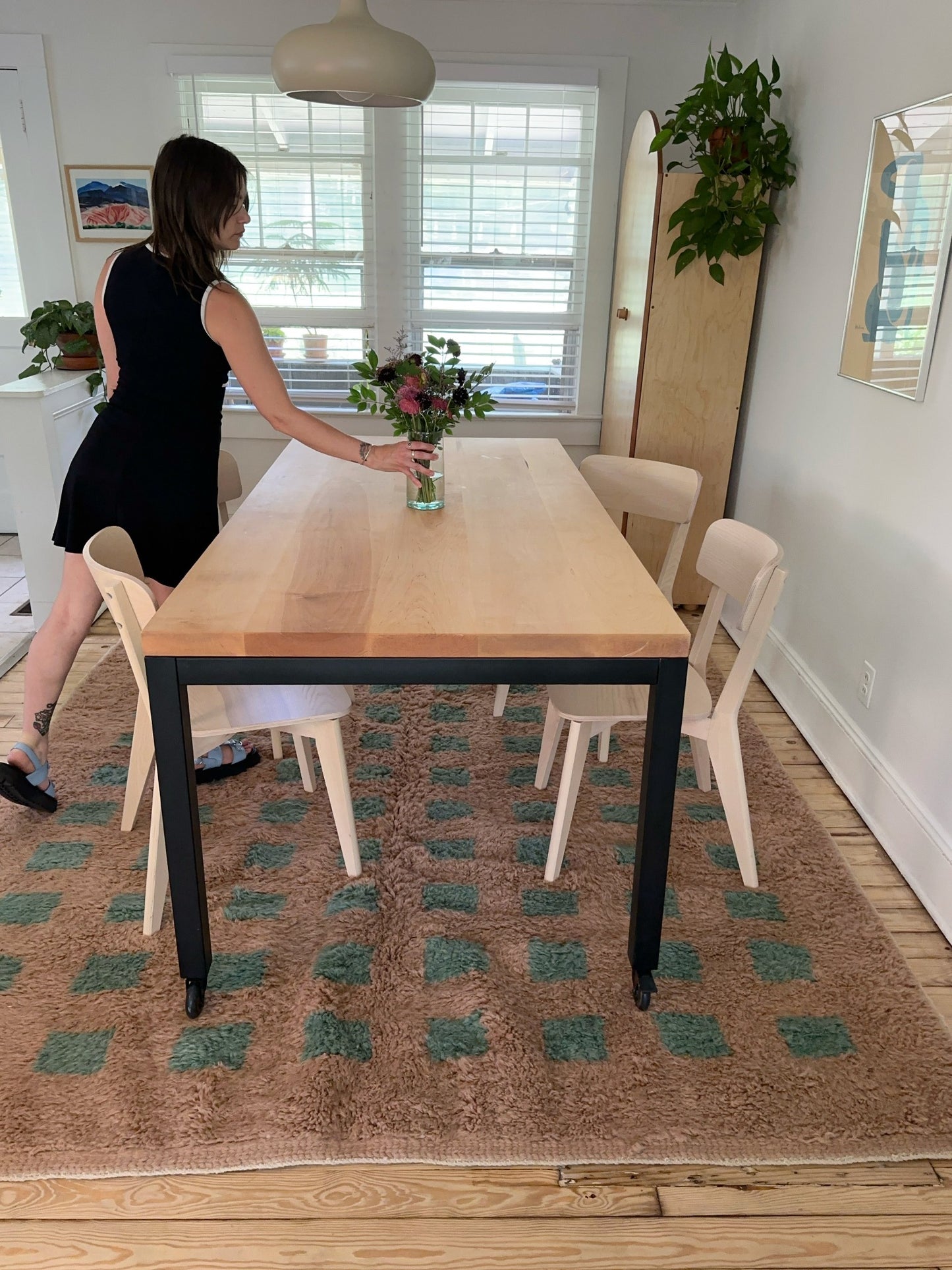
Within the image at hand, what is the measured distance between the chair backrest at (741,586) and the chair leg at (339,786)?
0.84m

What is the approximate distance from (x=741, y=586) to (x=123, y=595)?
1.30m

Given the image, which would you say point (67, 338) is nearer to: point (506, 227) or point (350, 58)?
point (506, 227)

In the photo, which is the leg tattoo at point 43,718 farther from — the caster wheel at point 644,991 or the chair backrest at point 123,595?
the caster wheel at point 644,991

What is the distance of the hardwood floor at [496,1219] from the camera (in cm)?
148

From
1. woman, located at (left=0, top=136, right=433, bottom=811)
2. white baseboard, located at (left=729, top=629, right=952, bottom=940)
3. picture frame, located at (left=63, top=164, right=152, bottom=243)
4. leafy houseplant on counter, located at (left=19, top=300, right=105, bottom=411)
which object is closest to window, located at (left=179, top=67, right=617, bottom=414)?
picture frame, located at (left=63, top=164, right=152, bottom=243)

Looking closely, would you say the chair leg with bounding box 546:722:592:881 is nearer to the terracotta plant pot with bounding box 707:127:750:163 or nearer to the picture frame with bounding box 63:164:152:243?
the terracotta plant pot with bounding box 707:127:750:163

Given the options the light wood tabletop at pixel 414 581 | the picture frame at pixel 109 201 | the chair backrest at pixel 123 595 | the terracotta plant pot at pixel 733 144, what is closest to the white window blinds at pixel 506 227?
the terracotta plant pot at pixel 733 144

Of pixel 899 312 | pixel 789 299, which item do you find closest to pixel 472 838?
pixel 899 312

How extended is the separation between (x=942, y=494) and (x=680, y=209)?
5.43 ft

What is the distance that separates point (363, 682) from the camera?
1.67m

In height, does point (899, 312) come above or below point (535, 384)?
above

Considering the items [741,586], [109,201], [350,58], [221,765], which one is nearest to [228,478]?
[221,765]

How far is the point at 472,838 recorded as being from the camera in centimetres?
246

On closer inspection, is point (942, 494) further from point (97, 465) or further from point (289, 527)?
point (97, 465)
